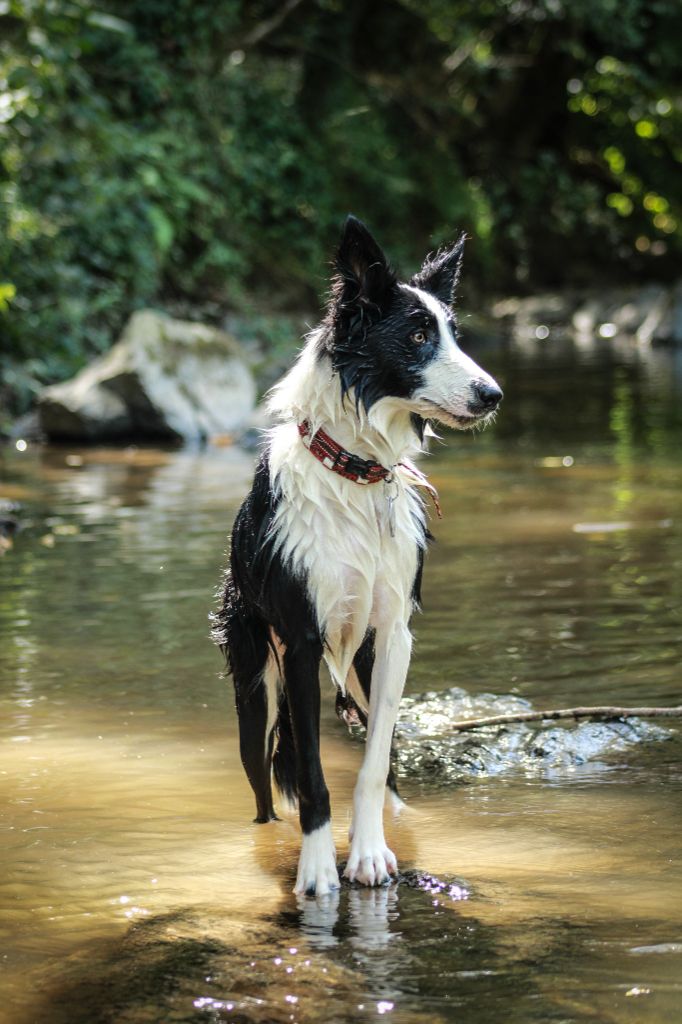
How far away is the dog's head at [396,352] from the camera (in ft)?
12.8

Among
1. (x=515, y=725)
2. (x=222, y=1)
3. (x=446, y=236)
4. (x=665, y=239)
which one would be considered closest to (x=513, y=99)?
(x=665, y=239)

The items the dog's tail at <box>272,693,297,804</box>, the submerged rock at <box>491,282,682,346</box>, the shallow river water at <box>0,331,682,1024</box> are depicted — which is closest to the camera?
the shallow river water at <box>0,331,682,1024</box>

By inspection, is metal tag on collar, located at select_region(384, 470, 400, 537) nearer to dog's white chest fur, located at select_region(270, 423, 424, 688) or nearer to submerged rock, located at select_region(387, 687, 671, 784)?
dog's white chest fur, located at select_region(270, 423, 424, 688)

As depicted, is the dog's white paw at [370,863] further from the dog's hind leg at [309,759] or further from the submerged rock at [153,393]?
the submerged rock at [153,393]

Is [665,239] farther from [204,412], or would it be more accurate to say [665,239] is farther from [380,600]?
[380,600]

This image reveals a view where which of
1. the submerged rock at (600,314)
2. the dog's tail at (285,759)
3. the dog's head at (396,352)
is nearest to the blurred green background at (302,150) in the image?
the submerged rock at (600,314)

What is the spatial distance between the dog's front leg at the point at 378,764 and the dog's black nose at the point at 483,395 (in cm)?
69

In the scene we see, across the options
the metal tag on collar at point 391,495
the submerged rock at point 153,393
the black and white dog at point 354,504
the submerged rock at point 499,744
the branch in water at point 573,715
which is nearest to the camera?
the black and white dog at point 354,504

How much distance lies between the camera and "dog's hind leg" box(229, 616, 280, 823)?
4.33 metres

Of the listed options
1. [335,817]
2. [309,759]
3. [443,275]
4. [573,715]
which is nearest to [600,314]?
[573,715]

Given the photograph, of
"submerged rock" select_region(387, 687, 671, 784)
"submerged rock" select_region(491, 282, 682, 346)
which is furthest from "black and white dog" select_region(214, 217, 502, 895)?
"submerged rock" select_region(491, 282, 682, 346)

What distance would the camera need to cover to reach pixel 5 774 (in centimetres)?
502

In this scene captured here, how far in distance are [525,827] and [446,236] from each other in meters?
20.9

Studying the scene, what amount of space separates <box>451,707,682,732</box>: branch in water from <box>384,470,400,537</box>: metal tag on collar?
143cm
